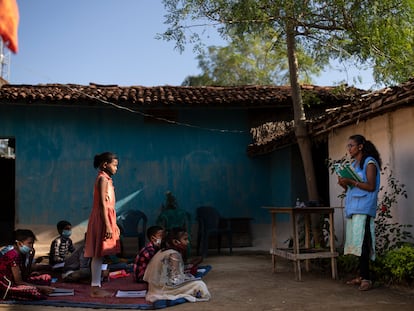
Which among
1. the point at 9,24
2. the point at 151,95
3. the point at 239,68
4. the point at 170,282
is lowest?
the point at 170,282

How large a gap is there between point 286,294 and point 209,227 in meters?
4.73

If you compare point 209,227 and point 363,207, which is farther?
point 209,227

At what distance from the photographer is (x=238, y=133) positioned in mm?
11367

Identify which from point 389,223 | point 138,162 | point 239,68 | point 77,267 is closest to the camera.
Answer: point 389,223

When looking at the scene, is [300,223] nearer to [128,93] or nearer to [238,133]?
[238,133]

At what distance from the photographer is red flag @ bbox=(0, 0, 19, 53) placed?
1.88 m

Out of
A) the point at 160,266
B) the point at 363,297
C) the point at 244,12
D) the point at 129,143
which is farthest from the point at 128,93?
the point at 363,297

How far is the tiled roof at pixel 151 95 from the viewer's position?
1027cm

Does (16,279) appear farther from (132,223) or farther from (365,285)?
(132,223)

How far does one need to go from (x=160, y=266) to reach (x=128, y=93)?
6085 millimetres

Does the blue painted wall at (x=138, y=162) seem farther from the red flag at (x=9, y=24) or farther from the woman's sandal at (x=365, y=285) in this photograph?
the red flag at (x=9, y=24)

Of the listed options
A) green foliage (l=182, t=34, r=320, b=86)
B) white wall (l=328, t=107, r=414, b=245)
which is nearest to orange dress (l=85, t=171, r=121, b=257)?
white wall (l=328, t=107, r=414, b=245)

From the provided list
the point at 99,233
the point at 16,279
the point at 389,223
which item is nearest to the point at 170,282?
the point at 99,233

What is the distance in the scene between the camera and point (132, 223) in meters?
10.1
